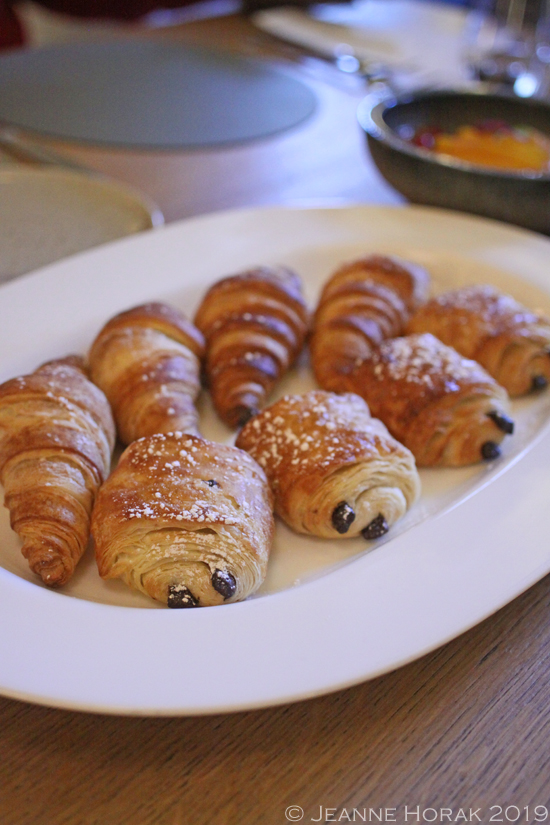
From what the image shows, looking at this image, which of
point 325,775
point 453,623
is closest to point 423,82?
point 453,623

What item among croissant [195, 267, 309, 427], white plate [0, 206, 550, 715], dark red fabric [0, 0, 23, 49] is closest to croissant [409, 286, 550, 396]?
white plate [0, 206, 550, 715]

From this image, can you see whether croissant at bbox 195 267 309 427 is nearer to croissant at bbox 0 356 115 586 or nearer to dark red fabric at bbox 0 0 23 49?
croissant at bbox 0 356 115 586

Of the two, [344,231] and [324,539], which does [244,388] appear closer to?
[324,539]

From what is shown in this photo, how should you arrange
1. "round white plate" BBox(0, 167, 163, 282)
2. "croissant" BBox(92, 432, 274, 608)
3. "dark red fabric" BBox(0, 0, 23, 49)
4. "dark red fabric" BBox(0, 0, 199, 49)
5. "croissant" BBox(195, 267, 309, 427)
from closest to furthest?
"croissant" BBox(92, 432, 274, 608), "croissant" BBox(195, 267, 309, 427), "round white plate" BBox(0, 167, 163, 282), "dark red fabric" BBox(0, 0, 23, 49), "dark red fabric" BBox(0, 0, 199, 49)

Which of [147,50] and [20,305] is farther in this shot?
[147,50]

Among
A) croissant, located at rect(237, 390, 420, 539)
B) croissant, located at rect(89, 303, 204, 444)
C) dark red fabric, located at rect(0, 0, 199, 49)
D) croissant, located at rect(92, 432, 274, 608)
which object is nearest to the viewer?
croissant, located at rect(92, 432, 274, 608)

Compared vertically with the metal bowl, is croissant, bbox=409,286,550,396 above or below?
below

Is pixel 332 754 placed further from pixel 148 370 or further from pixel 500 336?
pixel 500 336

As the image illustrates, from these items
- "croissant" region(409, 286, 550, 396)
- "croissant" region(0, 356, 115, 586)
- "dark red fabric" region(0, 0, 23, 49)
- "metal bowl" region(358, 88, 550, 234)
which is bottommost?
"dark red fabric" region(0, 0, 23, 49)
